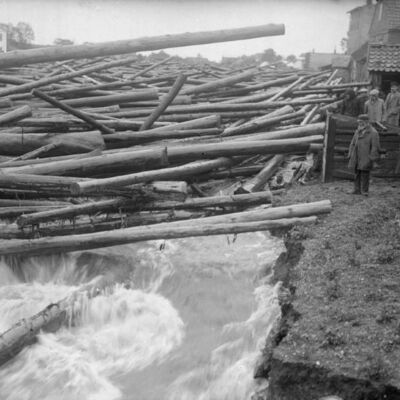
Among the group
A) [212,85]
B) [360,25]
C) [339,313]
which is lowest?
[339,313]

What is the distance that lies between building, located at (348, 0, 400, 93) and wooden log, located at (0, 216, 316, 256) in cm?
971

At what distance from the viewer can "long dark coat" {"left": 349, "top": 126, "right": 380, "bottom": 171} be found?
8266 mm

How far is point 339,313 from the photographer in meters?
4.64

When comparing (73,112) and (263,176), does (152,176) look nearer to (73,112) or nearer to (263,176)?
(73,112)

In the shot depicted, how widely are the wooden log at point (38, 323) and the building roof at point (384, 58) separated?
11045 millimetres

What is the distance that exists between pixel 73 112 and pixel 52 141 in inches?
23.1

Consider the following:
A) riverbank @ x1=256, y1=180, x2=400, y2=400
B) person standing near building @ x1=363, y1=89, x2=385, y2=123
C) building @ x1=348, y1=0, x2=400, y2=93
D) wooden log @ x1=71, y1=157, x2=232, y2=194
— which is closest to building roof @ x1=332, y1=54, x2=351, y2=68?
building @ x1=348, y1=0, x2=400, y2=93

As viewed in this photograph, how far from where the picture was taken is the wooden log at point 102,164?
23.4 feet

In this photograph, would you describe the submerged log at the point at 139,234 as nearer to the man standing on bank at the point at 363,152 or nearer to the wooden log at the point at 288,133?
the man standing on bank at the point at 363,152

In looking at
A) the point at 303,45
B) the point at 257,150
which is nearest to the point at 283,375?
the point at 257,150

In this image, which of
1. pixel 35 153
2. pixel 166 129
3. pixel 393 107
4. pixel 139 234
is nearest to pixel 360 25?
pixel 393 107

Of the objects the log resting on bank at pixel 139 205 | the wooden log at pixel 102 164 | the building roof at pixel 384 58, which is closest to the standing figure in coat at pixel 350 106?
the building roof at pixel 384 58

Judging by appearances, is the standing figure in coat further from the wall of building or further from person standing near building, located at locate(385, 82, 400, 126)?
the wall of building

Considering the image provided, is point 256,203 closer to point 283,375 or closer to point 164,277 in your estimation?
point 164,277
